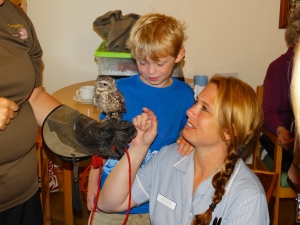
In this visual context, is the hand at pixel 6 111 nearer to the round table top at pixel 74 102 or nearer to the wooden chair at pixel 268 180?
the round table top at pixel 74 102

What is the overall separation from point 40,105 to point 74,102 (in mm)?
947

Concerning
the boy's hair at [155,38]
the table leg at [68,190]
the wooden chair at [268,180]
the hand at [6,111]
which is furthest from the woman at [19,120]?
the table leg at [68,190]

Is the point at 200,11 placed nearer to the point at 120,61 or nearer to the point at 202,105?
the point at 120,61

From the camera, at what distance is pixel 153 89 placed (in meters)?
1.57

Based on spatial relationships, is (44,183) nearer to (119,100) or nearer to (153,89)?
(153,89)

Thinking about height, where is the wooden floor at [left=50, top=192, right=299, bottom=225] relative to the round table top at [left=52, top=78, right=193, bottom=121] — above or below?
below

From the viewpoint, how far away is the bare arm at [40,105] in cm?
140

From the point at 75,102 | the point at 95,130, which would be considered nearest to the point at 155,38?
the point at 95,130

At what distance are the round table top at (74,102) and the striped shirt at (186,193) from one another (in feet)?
2.01

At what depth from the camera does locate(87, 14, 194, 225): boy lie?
153 centimetres

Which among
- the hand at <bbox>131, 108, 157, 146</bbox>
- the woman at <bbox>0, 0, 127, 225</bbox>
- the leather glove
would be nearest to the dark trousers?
the woman at <bbox>0, 0, 127, 225</bbox>

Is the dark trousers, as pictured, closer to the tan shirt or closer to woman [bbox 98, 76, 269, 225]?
the tan shirt

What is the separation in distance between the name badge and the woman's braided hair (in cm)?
11

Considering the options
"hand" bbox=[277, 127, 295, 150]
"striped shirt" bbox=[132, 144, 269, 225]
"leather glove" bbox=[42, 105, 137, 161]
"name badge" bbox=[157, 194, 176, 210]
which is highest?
"leather glove" bbox=[42, 105, 137, 161]
